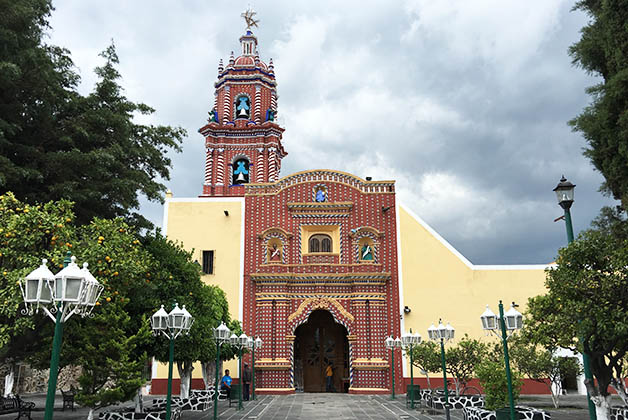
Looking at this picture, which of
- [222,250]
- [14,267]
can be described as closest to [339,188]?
[222,250]

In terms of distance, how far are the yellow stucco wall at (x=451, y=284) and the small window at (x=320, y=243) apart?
11.0 feet

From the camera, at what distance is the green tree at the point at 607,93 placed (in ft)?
29.4

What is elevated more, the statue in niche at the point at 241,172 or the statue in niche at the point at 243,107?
the statue in niche at the point at 243,107

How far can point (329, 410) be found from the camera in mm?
15828

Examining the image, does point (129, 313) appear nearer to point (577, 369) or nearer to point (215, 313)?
point (215, 313)

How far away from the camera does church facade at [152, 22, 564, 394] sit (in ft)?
72.3

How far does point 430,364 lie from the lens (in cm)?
1766

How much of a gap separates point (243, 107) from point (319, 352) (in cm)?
1390

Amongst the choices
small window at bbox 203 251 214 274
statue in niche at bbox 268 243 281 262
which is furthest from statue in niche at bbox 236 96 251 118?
statue in niche at bbox 268 243 281 262

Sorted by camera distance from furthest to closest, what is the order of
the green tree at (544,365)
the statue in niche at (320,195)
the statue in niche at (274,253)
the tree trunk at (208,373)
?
the statue in niche at (320,195) < the statue in niche at (274,253) < the tree trunk at (208,373) < the green tree at (544,365)

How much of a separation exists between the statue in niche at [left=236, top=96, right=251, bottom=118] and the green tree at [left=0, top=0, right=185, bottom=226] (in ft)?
44.1

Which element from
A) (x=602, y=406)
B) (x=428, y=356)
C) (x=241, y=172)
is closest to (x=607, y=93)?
(x=602, y=406)

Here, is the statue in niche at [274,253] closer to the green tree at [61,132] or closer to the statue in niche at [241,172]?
the statue in niche at [241,172]

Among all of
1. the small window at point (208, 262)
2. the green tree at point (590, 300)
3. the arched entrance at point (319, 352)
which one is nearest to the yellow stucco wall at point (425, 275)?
the small window at point (208, 262)
